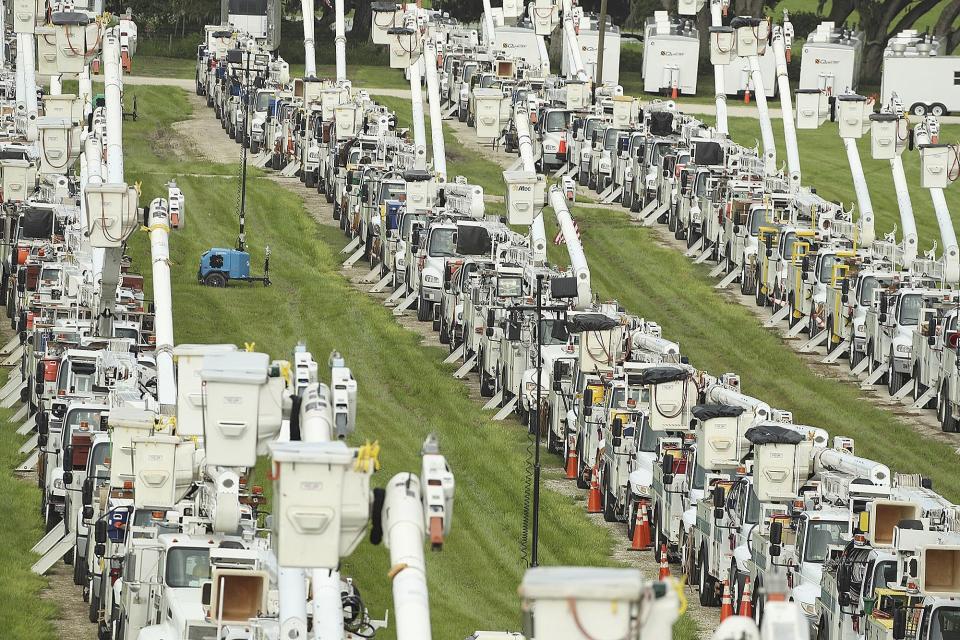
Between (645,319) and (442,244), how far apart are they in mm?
4995

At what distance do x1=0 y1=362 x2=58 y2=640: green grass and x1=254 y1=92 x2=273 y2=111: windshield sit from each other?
29.4 meters

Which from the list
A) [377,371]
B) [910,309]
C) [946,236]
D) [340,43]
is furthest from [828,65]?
[377,371]

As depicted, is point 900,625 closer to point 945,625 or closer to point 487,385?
point 945,625

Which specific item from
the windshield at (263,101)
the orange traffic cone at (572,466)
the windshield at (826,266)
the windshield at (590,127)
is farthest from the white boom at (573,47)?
the orange traffic cone at (572,466)

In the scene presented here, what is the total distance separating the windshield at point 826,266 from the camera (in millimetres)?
50688

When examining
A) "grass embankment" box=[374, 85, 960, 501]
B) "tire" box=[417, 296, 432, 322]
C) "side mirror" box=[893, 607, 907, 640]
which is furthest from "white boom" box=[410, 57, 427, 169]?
"side mirror" box=[893, 607, 907, 640]

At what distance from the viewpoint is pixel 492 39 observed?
84.6m

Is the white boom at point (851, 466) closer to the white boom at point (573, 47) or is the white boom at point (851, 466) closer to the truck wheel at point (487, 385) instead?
the truck wheel at point (487, 385)

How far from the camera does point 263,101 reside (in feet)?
234

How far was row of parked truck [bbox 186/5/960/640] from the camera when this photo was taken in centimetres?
2988

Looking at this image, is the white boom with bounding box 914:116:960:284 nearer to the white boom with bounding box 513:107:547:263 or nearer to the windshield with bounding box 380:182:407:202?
the white boom with bounding box 513:107:547:263

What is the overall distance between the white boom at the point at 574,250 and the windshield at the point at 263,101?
66.8 ft

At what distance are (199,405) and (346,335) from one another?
87.2ft

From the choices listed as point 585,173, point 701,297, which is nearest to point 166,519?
point 701,297
